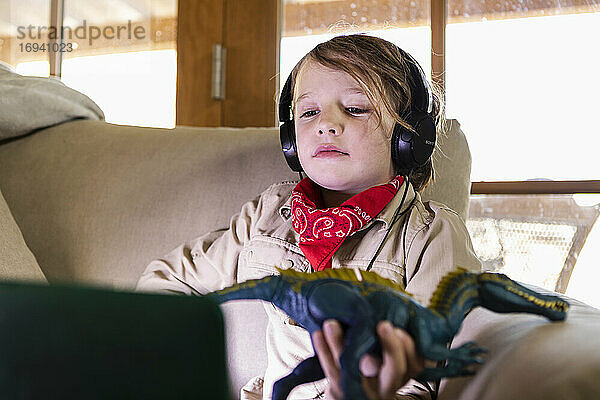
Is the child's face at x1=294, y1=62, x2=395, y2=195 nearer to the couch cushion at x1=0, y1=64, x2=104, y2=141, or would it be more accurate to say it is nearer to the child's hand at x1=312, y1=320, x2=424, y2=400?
the child's hand at x1=312, y1=320, x2=424, y2=400

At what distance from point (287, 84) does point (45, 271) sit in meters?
0.57

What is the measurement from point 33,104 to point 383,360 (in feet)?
3.49

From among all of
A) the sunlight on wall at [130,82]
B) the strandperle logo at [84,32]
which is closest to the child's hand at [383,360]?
the sunlight on wall at [130,82]

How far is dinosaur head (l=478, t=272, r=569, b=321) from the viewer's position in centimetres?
59

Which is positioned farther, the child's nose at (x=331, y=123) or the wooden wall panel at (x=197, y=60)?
the wooden wall panel at (x=197, y=60)

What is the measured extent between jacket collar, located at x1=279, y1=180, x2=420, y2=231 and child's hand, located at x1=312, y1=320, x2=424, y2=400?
16.7 inches

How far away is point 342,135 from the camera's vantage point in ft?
3.12

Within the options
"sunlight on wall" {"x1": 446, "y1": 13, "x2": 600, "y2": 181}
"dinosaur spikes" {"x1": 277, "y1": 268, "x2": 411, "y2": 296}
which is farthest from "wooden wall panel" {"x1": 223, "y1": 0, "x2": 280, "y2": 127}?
"dinosaur spikes" {"x1": 277, "y1": 268, "x2": 411, "y2": 296}

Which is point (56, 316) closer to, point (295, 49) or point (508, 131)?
point (508, 131)

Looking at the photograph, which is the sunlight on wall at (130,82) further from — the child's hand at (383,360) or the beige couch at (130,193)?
the child's hand at (383,360)

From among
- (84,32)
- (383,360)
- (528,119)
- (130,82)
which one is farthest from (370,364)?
(84,32)

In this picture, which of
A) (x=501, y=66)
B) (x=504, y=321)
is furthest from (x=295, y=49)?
(x=504, y=321)

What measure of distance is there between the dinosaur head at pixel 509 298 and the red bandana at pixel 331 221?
1.05 feet

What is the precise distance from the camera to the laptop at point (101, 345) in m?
0.30
